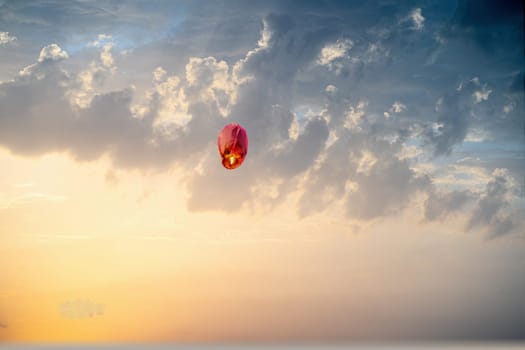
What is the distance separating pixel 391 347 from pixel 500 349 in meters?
0.91

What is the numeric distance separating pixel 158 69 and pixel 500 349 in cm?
493

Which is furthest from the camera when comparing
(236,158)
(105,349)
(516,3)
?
(516,3)

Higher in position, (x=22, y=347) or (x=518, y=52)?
(x=518, y=52)

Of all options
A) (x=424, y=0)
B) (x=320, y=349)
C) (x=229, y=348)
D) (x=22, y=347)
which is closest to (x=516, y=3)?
(x=424, y=0)

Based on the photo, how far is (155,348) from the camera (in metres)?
4.71

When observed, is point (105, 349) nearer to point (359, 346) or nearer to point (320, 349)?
point (320, 349)

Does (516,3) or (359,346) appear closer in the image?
(359,346)

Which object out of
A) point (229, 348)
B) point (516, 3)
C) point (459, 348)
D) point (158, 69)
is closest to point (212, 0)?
point (158, 69)

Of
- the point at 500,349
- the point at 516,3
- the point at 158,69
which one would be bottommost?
the point at 500,349

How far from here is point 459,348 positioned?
16.0 ft

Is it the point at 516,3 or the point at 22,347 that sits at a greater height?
the point at 516,3

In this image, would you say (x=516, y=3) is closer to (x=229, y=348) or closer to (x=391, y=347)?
(x=391, y=347)

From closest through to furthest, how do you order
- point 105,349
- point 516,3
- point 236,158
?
point 105,349, point 236,158, point 516,3

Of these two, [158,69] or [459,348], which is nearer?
[459,348]
